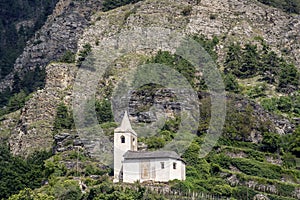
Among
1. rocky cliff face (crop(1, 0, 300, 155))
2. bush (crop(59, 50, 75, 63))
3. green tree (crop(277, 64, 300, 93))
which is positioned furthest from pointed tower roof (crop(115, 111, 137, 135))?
green tree (crop(277, 64, 300, 93))

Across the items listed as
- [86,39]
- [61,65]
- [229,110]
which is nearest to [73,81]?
[61,65]

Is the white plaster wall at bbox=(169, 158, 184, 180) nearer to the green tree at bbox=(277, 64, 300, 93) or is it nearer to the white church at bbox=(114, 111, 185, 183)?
the white church at bbox=(114, 111, 185, 183)

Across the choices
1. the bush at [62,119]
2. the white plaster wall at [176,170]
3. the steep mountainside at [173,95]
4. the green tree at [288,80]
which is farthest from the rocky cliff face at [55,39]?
the white plaster wall at [176,170]

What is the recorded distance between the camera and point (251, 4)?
445ft

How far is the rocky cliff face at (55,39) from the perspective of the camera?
130875mm

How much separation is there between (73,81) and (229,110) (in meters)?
21.2

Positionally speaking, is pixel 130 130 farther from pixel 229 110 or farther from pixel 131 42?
pixel 131 42

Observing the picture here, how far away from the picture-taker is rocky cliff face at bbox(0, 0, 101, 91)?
130875mm

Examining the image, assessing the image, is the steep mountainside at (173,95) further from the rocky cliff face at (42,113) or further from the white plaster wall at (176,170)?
the white plaster wall at (176,170)

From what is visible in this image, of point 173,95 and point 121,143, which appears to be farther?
point 173,95

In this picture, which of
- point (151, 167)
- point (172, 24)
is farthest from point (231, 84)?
point (151, 167)

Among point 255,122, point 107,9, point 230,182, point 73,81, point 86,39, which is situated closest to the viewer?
point 230,182

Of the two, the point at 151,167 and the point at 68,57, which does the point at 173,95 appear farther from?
the point at 151,167

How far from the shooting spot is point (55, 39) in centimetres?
13275
